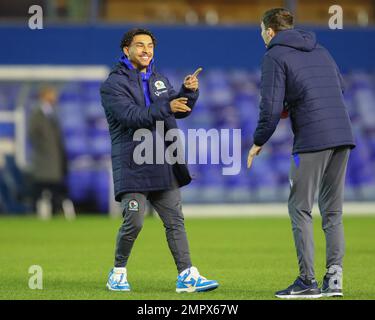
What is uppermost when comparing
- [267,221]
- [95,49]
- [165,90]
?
[95,49]

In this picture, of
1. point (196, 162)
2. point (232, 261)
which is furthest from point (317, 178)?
point (196, 162)

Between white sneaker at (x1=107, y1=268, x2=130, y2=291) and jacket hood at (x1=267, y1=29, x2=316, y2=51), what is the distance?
86.3 inches

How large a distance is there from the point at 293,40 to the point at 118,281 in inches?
94.4

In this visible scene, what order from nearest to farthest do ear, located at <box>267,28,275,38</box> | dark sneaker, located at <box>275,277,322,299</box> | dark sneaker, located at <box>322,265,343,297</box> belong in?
dark sneaker, located at <box>275,277,322,299</box>
dark sneaker, located at <box>322,265,343,297</box>
ear, located at <box>267,28,275,38</box>

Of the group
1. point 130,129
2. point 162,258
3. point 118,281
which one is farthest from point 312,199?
point 162,258

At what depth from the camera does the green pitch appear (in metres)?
8.98

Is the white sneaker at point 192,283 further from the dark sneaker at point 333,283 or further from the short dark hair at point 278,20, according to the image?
the short dark hair at point 278,20

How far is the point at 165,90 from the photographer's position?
897 centimetres

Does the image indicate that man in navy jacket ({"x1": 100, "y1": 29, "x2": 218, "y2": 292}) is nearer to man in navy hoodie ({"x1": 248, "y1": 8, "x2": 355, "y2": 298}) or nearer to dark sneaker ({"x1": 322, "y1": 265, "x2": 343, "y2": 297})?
man in navy hoodie ({"x1": 248, "y1": 8, "x2": 355, "y2": 298})

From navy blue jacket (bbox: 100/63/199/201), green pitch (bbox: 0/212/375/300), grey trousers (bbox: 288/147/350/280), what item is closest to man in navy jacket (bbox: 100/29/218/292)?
navy blue jacket (bbox: 100/63/199/201)

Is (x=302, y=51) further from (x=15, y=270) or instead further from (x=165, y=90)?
(x=15, y=270)

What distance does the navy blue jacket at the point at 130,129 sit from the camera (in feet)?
28.6

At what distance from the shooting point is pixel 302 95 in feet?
27.2

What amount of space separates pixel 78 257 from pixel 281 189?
9512 millimetres
